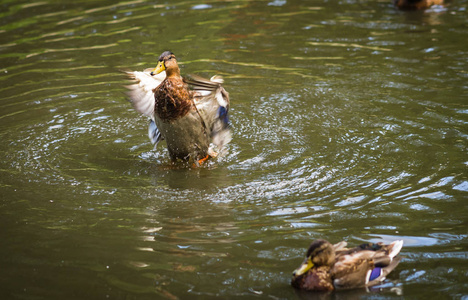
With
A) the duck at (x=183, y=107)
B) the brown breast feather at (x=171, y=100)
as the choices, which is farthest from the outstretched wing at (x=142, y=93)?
the brown breast feather at (x=171, y=100)

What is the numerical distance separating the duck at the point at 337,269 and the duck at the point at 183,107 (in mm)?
2539

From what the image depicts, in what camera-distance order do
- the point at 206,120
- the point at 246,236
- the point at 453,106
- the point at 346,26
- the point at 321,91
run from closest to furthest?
1. the point at 246,236
2. the point at 206,120
3. the point at 453,106
4. the point at 321,91
5. the point at 346,26

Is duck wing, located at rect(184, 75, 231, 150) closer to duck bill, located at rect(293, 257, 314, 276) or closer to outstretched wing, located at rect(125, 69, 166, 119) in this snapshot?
outstretched wing, located at rect(125, 69, 166, 119)

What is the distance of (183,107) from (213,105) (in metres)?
0.34

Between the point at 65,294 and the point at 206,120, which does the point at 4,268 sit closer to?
the point at 65,294

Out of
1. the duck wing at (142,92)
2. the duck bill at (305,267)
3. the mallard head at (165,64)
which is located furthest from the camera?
the duck wing at (142,92)

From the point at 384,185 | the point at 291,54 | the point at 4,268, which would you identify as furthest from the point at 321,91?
the point at 4,268

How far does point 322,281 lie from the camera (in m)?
3.83

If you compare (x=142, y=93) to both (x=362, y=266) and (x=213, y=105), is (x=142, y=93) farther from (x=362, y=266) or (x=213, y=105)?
(x=362, y=266)

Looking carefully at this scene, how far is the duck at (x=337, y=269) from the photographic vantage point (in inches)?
151

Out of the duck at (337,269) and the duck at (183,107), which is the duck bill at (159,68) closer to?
the duck at (183,107)

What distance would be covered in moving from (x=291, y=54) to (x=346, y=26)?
164cm

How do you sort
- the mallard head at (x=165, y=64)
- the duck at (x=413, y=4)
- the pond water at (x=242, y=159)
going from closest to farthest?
the pond water at (x=242, y=159), the mallard head at (x=165, y=64), the duck at (x=413, y=4)

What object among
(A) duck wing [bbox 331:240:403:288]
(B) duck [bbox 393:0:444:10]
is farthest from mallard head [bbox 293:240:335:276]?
(B) duck [bbox 393:0:444:10]
